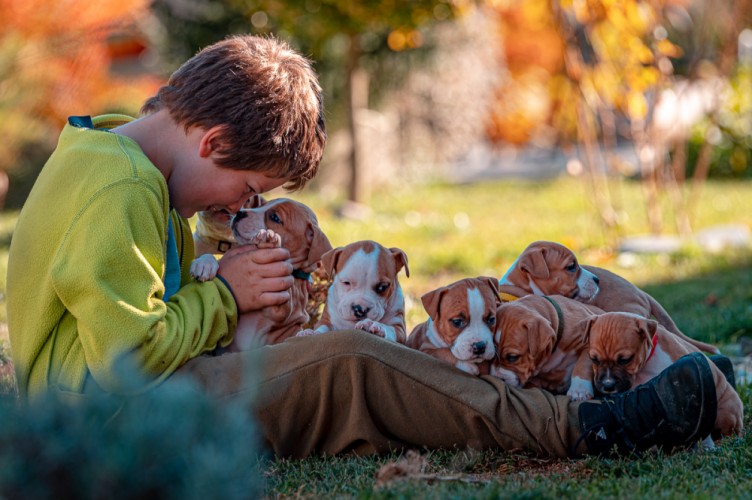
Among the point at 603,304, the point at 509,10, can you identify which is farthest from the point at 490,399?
the point at 509,10

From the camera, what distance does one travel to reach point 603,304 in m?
4.19

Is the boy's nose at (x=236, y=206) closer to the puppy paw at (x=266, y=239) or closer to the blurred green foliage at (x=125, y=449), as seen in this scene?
the puppy paw at (x=266, y=239)

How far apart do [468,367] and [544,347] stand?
0.30 meters

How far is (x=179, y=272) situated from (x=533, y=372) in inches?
57.8

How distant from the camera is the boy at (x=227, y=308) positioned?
125 inches

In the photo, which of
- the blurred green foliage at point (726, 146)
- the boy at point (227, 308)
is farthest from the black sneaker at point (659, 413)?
the blurred green foliage at point (726, 146)

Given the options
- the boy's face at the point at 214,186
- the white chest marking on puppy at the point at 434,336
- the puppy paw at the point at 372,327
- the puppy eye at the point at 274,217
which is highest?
the boy's face at the point at 214,186

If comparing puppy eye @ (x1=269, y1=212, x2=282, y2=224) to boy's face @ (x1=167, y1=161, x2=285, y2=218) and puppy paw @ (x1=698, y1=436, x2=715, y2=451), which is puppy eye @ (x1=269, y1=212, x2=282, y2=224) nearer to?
boy's face @ (x1=167, y1=161, x2=285, y2=218)

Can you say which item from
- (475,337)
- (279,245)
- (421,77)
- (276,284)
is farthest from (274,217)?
(421,77)

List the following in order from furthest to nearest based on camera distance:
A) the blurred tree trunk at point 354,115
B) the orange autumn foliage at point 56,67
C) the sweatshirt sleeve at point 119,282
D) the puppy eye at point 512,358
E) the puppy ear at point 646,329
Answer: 1. the blurred tree trunk at point 354,115
2. the orange autumn foliage at point 56,67
3. the puppy eye at point 512,358
4. the puppy ear at point 646,329
5. the sweatshirt sleeve at point 119,282

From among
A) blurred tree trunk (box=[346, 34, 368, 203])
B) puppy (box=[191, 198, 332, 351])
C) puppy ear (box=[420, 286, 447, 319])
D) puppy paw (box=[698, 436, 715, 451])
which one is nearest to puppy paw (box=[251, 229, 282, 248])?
puppy (box=[191, 198, 332, 351])

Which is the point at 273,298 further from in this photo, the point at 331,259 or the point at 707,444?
the point at 707,444

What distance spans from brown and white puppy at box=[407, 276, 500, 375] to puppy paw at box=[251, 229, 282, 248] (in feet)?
2.21

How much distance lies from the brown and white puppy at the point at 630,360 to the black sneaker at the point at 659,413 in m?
0.13
